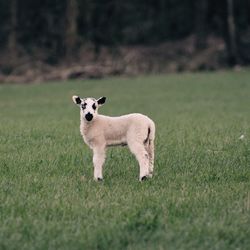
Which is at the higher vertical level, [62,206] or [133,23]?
[133,23]

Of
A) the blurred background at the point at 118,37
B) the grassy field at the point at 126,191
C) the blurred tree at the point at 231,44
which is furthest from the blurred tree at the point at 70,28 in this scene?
the grassy field at the point at 126,191

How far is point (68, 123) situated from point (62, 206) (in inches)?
448

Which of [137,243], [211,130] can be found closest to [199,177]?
[137,243]

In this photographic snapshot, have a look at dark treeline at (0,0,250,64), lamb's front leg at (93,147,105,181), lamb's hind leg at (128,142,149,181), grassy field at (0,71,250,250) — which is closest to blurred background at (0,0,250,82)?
dark treeline at (0,0,250,64)

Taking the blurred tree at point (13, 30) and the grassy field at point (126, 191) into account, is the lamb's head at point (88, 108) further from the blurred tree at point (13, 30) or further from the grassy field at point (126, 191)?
the blurred tree at point (13, 30)

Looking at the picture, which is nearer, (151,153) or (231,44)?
(151,153)

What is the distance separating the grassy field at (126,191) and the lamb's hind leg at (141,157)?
0.44ft

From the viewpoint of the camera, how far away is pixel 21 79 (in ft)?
153

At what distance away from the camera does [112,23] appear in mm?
61219

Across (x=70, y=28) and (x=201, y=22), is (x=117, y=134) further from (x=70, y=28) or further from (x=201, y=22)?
(x=201, y=22)

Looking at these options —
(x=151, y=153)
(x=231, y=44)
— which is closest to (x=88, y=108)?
(x=151, y=153)

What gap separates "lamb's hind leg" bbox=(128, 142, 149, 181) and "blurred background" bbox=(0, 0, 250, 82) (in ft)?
122

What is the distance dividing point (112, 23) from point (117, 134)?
169 feet

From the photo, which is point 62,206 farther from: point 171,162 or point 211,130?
point 211,130
